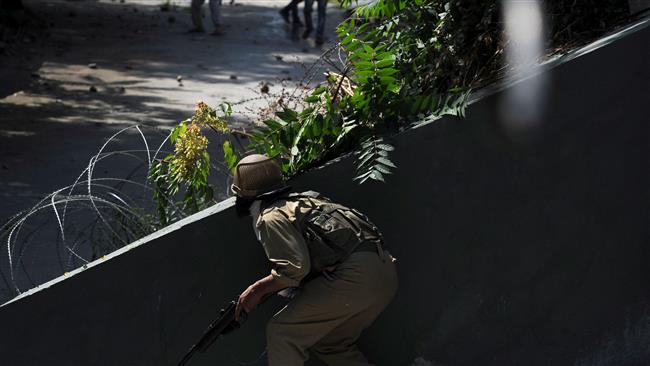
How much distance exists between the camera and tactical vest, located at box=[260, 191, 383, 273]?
169 inches

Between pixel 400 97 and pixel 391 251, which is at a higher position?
pixel 400 97

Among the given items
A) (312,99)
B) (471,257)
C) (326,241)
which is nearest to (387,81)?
(312,99)

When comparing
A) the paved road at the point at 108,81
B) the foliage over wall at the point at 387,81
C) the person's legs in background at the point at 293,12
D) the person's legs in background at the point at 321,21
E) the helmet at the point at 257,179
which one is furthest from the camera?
the person's legs in background at the point at 293,12

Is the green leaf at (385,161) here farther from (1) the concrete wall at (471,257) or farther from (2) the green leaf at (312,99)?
(2) the green leaf at (312,99)

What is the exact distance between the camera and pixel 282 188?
4.45 meters

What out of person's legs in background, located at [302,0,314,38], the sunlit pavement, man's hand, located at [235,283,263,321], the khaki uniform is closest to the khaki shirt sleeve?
the khaki uniform

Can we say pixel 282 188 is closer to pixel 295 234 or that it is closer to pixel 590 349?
pixel 295 234

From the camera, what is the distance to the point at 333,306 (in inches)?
171

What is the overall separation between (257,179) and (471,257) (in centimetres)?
123

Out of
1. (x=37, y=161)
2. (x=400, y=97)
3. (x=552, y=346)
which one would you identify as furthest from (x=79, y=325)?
(x=37, y=161)

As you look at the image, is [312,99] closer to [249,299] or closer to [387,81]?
[387,81]

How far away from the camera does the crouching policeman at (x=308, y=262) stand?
4238 mm

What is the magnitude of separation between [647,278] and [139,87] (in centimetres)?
992

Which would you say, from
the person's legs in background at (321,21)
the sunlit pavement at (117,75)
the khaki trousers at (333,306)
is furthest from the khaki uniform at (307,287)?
the person's legs in background at (321,21)
